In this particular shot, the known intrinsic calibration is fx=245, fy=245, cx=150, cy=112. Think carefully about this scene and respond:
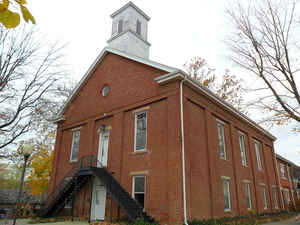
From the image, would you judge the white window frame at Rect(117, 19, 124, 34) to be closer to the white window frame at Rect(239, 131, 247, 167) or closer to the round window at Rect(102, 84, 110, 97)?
the round window at Rect(102, 84, 110, 97)

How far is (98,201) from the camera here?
610 inches

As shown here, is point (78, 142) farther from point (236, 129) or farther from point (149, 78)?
point (236, 129)

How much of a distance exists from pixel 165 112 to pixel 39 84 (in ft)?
25.3

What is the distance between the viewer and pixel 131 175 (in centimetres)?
1388

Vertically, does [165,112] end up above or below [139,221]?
above

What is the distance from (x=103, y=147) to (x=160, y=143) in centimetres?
548

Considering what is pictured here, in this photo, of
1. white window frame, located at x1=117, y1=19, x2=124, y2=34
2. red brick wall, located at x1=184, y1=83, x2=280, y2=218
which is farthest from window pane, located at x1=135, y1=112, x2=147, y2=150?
white window frame, located at x1=117, y1=19, x2=124, y2=34

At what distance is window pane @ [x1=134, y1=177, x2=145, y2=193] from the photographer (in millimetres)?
13231

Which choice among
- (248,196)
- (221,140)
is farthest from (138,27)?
(248,196)

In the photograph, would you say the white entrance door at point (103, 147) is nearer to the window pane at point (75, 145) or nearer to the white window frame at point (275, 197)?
the window pane at point (75, 145)

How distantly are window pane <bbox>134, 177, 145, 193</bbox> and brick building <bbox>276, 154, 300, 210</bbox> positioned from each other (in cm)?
1989

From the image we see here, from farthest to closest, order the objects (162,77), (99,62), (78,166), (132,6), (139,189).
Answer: (132,6) → (99,62) → (78,166) → (162,77) → (139,189)

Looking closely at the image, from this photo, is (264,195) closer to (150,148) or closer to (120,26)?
(150,148)

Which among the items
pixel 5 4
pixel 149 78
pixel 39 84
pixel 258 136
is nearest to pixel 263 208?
pixel 258 136
